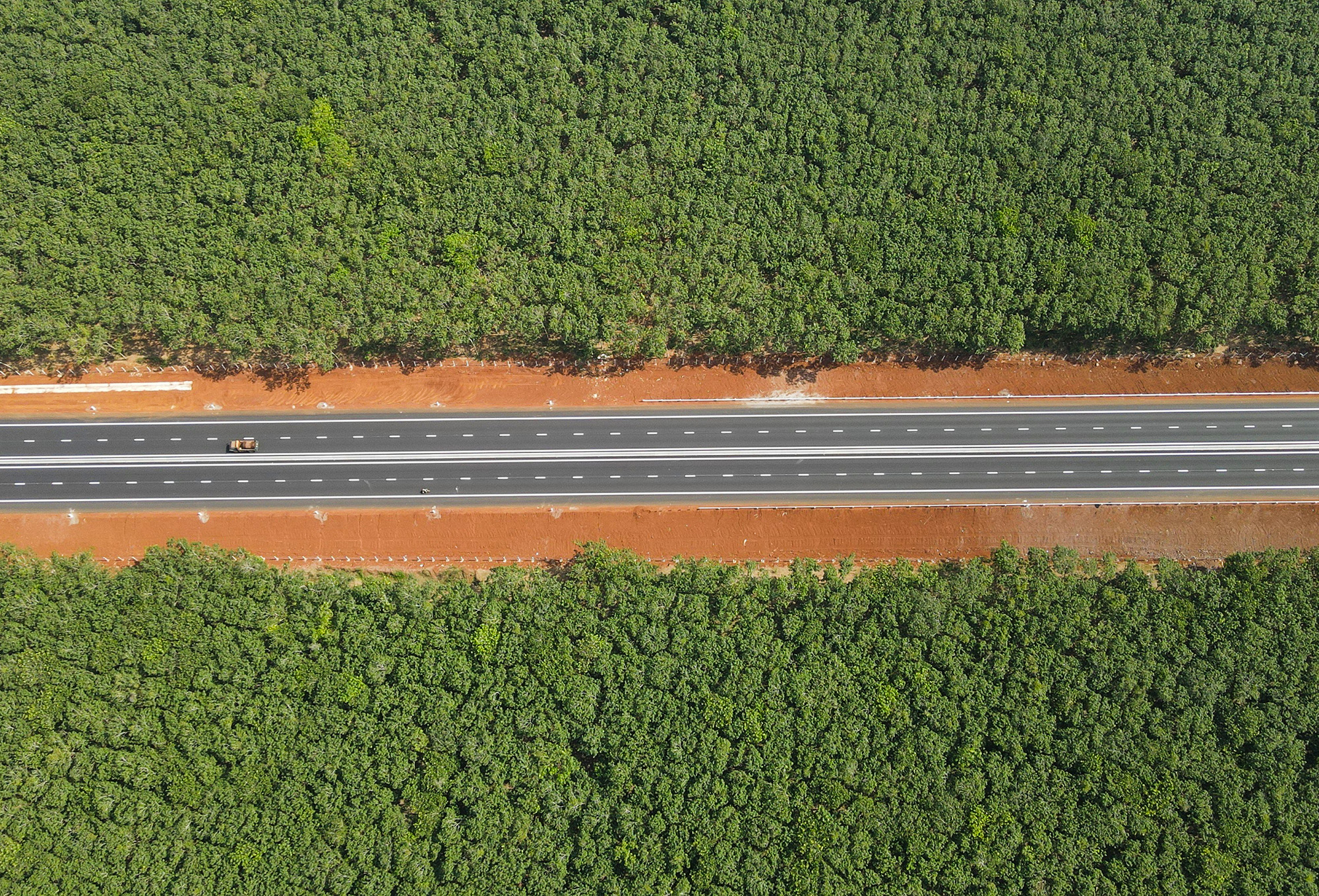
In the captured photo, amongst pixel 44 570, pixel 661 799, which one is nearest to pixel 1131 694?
pixel 661 799

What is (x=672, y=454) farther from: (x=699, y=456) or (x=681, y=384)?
(x=681, y=384)

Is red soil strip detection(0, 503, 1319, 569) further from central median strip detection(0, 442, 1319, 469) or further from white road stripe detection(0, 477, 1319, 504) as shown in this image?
central median strip detection(0, 442, 1319, 469)

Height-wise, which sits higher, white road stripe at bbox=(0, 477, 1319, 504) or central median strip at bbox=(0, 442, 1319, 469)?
central median strip at bbox=(0, 442, 1319, 469)

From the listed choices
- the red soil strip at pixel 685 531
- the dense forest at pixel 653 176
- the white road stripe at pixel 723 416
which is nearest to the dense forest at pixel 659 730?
the red soil strip at pixel 685 531

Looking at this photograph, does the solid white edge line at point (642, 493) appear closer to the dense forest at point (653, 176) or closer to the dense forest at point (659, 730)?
the dense forest at point (659, 730)

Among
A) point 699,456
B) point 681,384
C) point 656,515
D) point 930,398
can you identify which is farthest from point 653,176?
point 930,398

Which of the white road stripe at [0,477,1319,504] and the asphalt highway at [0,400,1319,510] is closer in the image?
the white road stripe at [0,477,1319,504]

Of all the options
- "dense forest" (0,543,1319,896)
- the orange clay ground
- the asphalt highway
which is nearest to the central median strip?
the asphalt highway
